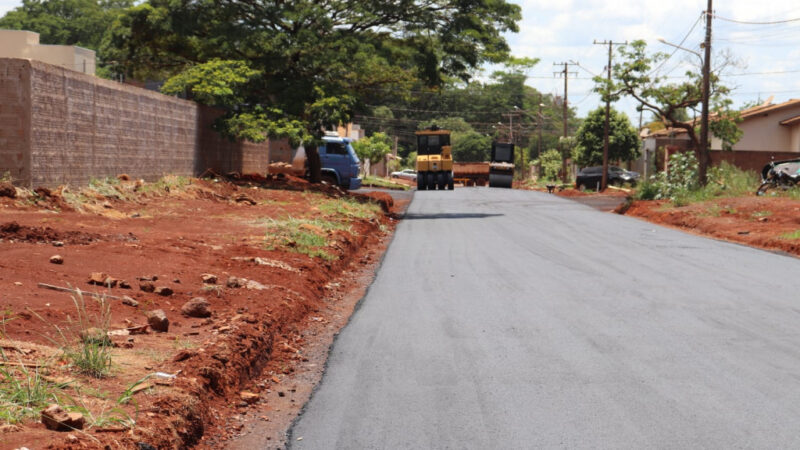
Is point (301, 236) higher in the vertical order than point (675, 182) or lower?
lower

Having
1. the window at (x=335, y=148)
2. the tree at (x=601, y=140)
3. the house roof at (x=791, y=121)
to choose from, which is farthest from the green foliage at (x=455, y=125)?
the window at (x=335, y=148)

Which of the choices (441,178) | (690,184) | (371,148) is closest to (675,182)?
(690,184)

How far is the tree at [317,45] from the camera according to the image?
1188 inches

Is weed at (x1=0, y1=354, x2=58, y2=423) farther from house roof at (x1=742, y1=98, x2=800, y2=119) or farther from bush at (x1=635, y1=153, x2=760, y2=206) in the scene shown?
house roof at (x1=742, y1=98, x2=800, y2=119)

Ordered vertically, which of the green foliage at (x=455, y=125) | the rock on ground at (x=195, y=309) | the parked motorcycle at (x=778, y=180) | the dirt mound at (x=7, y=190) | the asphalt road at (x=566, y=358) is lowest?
the asphalt road at (x=566, y=358)

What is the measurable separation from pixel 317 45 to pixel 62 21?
82.4m

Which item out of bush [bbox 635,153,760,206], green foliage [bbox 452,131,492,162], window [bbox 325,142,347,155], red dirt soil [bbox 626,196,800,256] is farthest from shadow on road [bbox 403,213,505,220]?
green foliage [bbox 452,131,492,162]

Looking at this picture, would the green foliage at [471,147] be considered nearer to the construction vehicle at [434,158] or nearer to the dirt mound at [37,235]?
the construction vehicle at [434,158]

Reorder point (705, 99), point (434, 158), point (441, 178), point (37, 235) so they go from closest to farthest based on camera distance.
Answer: point (37, 235) → point (705, 99) → point (434, 158) → point (441, 178)

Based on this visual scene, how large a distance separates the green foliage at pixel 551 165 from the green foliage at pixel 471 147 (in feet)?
71.4

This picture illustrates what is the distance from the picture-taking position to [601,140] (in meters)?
71.2

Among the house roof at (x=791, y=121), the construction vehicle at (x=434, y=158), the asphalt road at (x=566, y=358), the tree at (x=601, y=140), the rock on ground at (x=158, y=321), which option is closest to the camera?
the asphalt road at (x=566, y=358)

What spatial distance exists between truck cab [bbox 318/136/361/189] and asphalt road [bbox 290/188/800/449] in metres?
23.2

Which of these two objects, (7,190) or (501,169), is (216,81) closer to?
(7,190)
